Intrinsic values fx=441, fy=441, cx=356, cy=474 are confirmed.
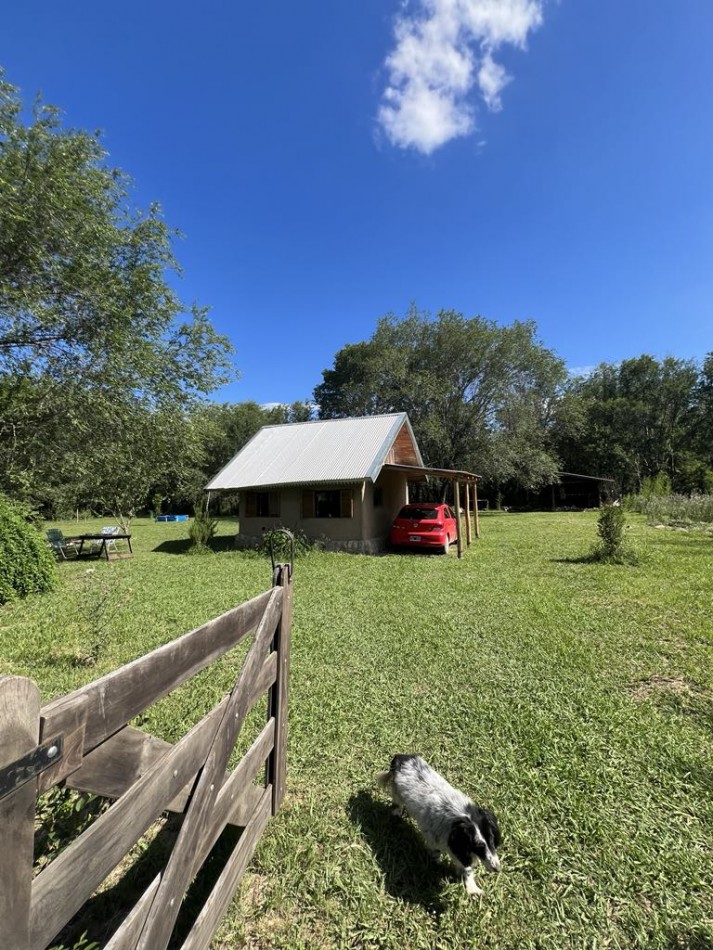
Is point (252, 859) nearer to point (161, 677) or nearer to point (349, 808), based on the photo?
point (349, 808)

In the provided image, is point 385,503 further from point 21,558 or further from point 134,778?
point 134,778

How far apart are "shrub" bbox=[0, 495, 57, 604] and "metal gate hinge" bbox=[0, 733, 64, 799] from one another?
9.10 metres

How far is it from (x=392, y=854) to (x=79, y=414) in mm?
11490

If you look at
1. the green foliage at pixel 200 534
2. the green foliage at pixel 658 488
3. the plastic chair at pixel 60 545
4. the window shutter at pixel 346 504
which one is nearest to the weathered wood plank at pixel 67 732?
the window shutter at pixel 346 504

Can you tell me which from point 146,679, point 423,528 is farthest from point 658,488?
point 146,679

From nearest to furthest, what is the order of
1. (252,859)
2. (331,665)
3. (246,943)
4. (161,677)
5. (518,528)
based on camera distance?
(161,677)
(246,943)
(252,859)
(331,665)
(518,528)

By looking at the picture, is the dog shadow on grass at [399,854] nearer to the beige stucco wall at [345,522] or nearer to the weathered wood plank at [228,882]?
the weathered wood plank at [228,882]

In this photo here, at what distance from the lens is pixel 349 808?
2875mm

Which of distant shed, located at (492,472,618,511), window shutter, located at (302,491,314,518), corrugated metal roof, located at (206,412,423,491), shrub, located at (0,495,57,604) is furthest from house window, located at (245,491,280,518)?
distant shed, located at (492,472,618,511)

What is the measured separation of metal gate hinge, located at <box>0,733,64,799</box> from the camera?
2.83 feet

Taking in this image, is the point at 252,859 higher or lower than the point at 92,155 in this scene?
lower

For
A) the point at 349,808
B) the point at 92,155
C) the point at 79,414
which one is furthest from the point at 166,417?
the point at 349,808

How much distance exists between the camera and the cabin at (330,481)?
46.8ft

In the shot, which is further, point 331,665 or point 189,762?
point 331,665
